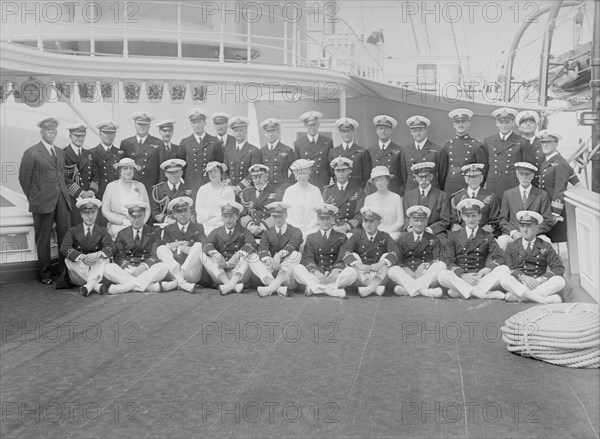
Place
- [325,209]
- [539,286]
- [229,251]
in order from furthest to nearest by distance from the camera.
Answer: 1. [229,251]
2. [325,209]
3. [539,286]

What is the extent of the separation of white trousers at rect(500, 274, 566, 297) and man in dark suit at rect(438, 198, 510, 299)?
0.09 metres

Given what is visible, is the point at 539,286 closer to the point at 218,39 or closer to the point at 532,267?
the point at 532,267

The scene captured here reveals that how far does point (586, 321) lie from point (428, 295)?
2225 mm

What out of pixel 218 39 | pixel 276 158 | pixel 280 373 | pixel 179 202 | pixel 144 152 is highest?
pixel 218 39

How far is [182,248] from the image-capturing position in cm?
707

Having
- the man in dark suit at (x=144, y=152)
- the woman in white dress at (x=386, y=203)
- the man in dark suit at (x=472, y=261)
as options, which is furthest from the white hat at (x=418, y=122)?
the man in dark suit at (x=144, y=152)

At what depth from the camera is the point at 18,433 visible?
338 cm

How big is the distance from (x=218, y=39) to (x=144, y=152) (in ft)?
9.73

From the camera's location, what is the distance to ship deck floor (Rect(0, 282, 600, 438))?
3.43 m

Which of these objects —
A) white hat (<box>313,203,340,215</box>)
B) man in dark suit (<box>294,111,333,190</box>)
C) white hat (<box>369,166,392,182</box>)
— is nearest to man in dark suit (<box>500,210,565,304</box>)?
white hat (<box>369,166,392,182</box>)

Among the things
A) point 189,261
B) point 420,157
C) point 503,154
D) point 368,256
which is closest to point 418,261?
point 368,256

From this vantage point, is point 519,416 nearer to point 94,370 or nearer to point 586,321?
point 586,321

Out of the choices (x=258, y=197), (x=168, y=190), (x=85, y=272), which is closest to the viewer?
(x=85, y=272)

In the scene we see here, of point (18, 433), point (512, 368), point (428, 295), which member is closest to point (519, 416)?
point (512, 368)
